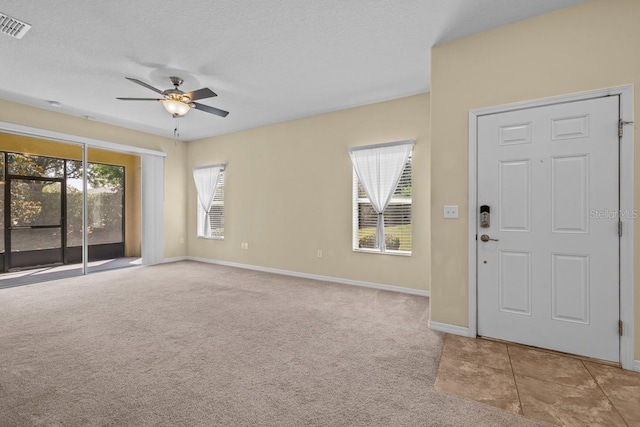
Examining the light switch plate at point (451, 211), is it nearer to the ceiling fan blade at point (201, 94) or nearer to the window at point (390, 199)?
the window at point (390, 199)

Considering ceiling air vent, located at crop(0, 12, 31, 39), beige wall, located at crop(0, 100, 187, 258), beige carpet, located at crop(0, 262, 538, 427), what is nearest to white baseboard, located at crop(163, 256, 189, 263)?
beige wall, located at crop(0, 100, 187, 258)

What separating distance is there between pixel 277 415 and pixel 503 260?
2355 mm

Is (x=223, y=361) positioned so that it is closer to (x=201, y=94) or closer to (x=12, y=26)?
(x=201, y=94)

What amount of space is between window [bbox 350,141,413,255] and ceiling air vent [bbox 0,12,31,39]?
3.97m

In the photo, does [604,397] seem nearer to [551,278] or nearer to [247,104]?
[551,278]

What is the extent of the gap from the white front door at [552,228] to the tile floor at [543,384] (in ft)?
0.71

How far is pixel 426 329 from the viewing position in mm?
3109

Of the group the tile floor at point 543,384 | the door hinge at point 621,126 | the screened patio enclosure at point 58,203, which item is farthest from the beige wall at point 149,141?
the door hinge at point 621,126

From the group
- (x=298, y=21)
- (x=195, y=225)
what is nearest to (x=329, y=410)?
(x=298, y=21)

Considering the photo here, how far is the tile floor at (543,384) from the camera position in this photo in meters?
1.80

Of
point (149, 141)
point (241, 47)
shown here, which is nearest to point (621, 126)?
point (241, 47)

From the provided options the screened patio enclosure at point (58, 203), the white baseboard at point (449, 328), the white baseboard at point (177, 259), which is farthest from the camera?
the white baseboard at point (177, 259)

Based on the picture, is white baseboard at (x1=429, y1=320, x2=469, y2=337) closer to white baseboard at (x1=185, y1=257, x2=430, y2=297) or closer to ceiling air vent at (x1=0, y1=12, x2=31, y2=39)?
white baseboard at (x1=185, y1=257, x2=430, y2=297)

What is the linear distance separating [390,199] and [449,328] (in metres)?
2.09
